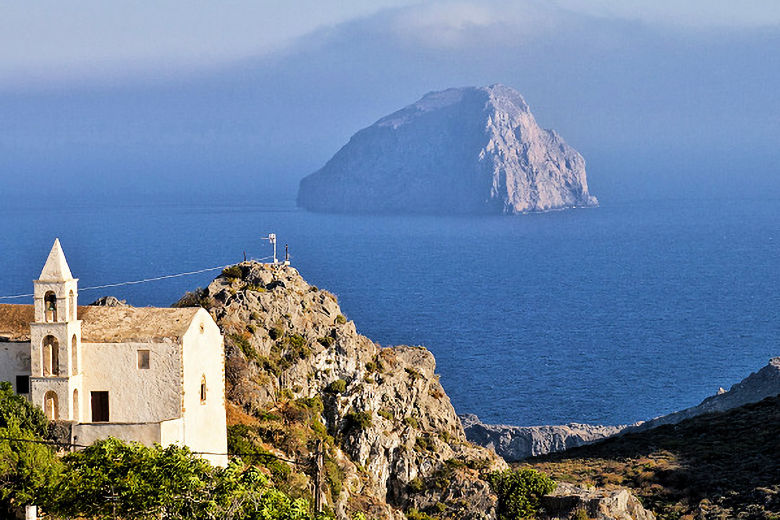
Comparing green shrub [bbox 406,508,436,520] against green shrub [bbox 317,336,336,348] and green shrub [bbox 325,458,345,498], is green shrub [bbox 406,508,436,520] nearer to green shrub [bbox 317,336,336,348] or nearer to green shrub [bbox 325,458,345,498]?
green shrub [bbox 325,458,345,498]

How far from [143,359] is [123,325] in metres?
1.94

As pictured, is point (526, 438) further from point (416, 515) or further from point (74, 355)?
point (74, 355)

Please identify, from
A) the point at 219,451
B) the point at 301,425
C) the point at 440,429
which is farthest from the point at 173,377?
the point at 440,429

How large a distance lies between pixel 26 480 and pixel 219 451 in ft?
34.0

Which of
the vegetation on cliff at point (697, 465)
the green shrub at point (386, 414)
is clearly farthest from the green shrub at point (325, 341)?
the vegetation on cliff at point (697, 465)

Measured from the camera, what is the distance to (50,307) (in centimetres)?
4303

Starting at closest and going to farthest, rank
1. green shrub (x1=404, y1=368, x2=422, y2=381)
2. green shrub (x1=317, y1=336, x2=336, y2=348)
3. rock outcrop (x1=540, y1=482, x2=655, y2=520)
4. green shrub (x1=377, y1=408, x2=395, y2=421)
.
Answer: rock outcrop (x1=540, y1=482, x2=655, y2=520), green shrub (x1=317, y1=336, x2=336, y2=348), green shrub (x1=377, y1=408, x2=395, y2=421), green shrub (x1=404, y1=368, x2=422, y2=381)

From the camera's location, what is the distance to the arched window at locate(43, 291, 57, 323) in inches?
1687

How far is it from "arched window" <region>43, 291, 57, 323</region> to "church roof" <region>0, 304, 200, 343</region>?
4.77 feet

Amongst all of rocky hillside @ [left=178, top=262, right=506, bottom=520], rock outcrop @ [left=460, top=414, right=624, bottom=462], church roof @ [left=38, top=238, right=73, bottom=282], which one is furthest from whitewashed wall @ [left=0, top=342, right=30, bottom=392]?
rock outcrop @ [left=460, top=414, right=624, bottom=462]

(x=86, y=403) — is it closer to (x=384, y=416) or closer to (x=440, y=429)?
(x=384, y=416)

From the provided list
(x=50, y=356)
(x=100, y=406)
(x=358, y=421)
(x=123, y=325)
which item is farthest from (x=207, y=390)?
(x=358, y=421)

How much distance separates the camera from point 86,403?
4347 cm

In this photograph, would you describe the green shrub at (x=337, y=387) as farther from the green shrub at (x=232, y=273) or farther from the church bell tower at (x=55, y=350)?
the church bell tower at (x=55, y=350)
